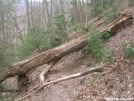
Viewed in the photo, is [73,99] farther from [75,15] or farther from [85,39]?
[75,15]

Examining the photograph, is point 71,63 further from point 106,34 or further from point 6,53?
point 6,53

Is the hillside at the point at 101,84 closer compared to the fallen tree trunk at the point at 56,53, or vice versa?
the hillside at the point at 101,84

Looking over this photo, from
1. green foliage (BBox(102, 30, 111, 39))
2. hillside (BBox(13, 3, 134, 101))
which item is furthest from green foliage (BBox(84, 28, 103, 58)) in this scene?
green foliage (BBox(102, 30, 111, 39))

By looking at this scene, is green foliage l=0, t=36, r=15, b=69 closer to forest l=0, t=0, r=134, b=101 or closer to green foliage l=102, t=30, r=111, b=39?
forest l=0, t=0, r=134, b=101

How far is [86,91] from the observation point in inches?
299

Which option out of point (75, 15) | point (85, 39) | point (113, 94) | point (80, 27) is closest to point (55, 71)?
point (85, 39)

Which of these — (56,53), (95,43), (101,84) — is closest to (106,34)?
(95,43)

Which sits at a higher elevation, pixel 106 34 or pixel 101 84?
pixel 106 34

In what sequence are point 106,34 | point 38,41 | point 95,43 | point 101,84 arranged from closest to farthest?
point 101,84
point 95,43
point 106,34
point 38,41

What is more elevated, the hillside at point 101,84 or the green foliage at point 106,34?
the green foliage at point 106,34

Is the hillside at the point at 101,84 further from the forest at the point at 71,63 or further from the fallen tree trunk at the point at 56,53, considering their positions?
the fallen tree trunk at the point at 56,53

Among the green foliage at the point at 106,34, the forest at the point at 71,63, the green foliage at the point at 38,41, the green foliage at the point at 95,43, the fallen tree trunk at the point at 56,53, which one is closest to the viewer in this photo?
the forest at the point at 71,63

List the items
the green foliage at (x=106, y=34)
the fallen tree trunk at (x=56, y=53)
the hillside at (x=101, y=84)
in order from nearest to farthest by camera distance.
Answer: the hillside at (x=101, y=84), the fallen tree trunk at (x=56, y=53), the green foliage at (x=106, y=34)

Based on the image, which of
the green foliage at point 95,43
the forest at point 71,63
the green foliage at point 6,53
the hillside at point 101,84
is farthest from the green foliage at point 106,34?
the green foliage at point 6,53
